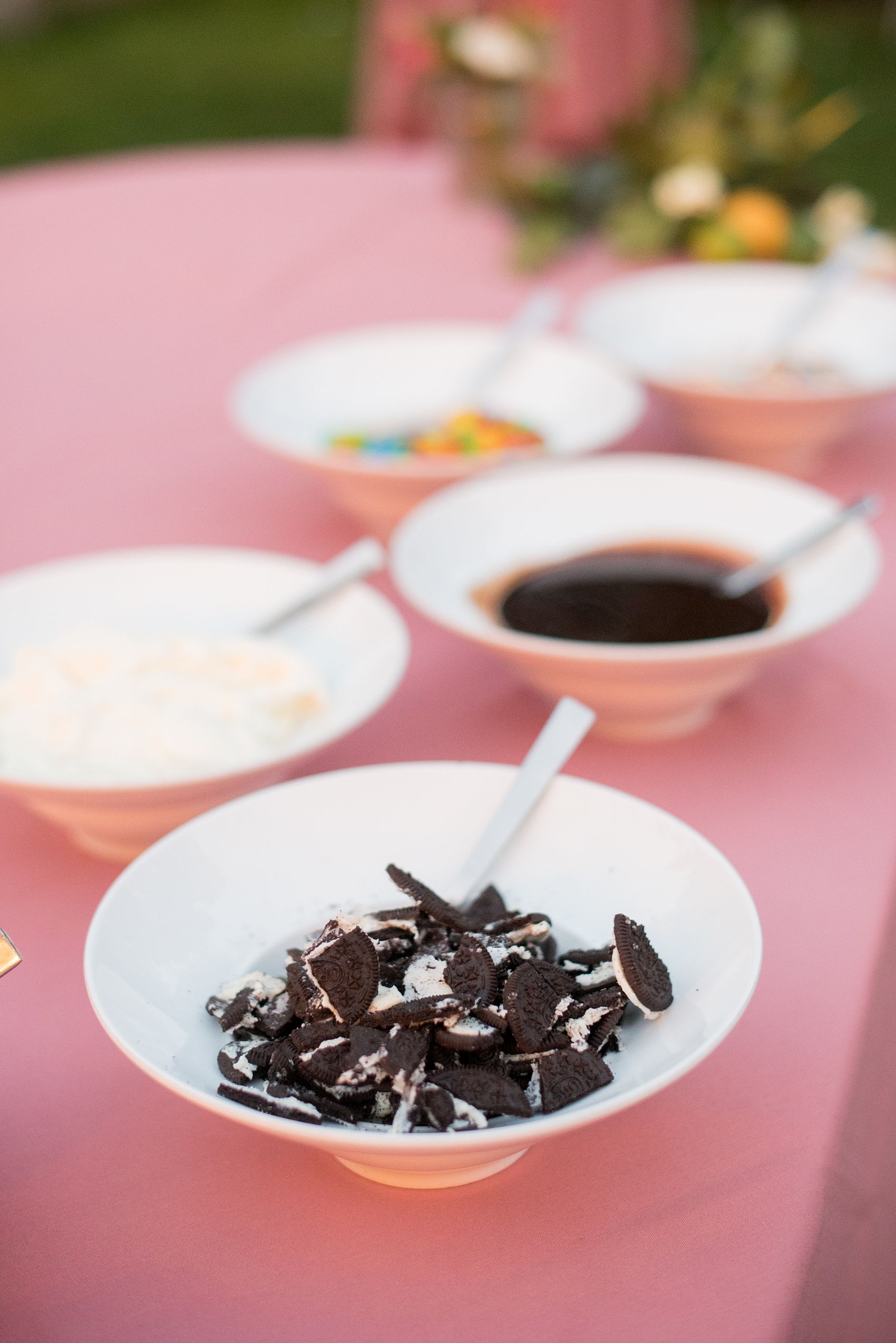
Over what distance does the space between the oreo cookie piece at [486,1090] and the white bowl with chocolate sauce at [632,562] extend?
0.39 meters

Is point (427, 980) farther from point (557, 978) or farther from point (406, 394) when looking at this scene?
point (406, 394)

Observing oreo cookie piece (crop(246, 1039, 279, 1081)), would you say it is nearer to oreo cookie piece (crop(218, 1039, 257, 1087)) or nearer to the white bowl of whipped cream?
oreo cookie piece (crop(218, 1039, 257, 1087))

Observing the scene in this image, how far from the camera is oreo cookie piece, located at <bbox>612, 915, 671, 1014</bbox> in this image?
0.66 metres

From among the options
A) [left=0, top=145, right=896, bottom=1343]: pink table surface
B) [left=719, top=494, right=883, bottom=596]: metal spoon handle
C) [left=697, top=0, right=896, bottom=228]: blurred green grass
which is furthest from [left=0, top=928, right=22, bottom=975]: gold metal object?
[left=697, top=0, right=896, bottom=228]: blurred green grass

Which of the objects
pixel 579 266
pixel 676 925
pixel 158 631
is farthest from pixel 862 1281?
pixel 579 266

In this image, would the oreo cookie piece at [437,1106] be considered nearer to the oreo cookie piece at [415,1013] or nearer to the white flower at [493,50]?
the oreo cookie piece at [415,1013]

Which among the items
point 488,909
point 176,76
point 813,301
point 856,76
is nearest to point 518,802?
point 488,909

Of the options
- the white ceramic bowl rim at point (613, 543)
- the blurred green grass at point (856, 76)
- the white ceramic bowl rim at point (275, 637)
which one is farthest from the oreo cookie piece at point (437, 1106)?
the blurred green grass at point (856, 76)

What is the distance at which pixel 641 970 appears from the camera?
668 millimetres

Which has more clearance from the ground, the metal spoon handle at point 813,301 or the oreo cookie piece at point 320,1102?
the metal spoon handle at point 813,301

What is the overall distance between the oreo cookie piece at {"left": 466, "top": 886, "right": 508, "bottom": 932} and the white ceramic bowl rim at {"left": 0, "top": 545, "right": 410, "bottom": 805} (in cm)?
18

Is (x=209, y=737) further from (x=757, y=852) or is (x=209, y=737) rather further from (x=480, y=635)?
(x=757, y=852)

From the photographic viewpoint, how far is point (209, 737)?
2.99ft

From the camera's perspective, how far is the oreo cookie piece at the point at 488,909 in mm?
750
